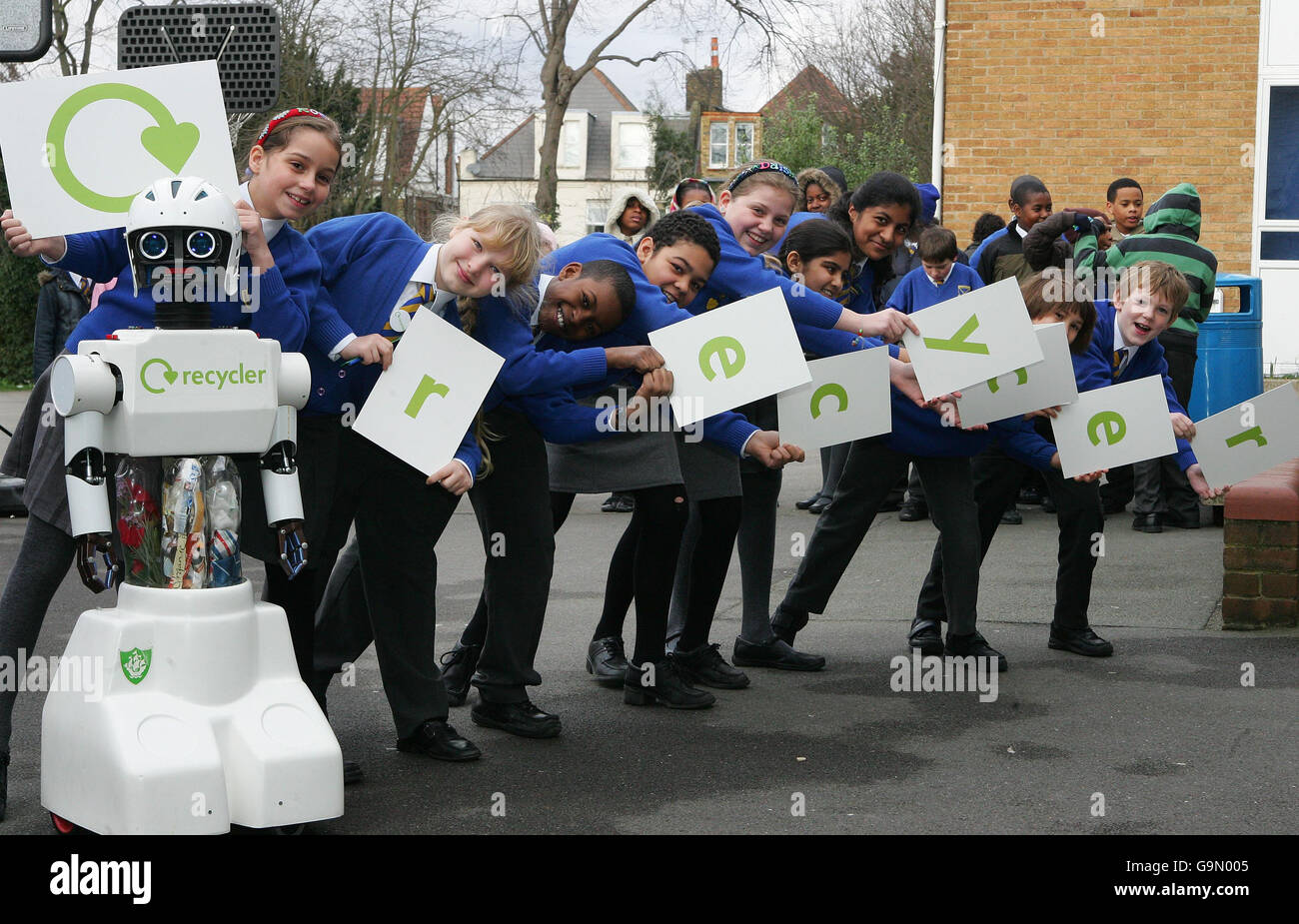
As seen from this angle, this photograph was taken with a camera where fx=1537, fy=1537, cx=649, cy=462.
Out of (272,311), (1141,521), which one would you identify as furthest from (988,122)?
(272,311)

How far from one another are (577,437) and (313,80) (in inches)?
1031

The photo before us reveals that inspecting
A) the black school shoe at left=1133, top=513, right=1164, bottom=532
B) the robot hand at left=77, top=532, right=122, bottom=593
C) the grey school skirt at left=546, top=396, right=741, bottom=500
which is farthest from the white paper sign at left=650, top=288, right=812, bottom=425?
the black school shoe at left=1133, top=513, right=1164, bottom=532

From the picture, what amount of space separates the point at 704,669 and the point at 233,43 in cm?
281

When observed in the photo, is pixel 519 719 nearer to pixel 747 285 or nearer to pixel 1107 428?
pixel 747 285

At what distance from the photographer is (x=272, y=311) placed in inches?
157

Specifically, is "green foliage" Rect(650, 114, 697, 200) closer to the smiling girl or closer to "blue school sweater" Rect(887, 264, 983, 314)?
"blue school sweater" Rect(887, 264, 983, 314)

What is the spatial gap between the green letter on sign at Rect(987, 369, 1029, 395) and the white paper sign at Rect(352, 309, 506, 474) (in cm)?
220

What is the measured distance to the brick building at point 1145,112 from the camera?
13602 mm

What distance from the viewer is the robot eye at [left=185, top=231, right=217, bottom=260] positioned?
11.9 ft

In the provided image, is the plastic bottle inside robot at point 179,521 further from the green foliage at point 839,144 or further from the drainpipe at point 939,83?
the green foliage at point 839,144

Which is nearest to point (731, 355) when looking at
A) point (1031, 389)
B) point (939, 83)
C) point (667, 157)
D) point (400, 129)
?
point (1031, 389)

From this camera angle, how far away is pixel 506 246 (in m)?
4.30

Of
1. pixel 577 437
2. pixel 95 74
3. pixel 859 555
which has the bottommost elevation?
pixel 859 555
